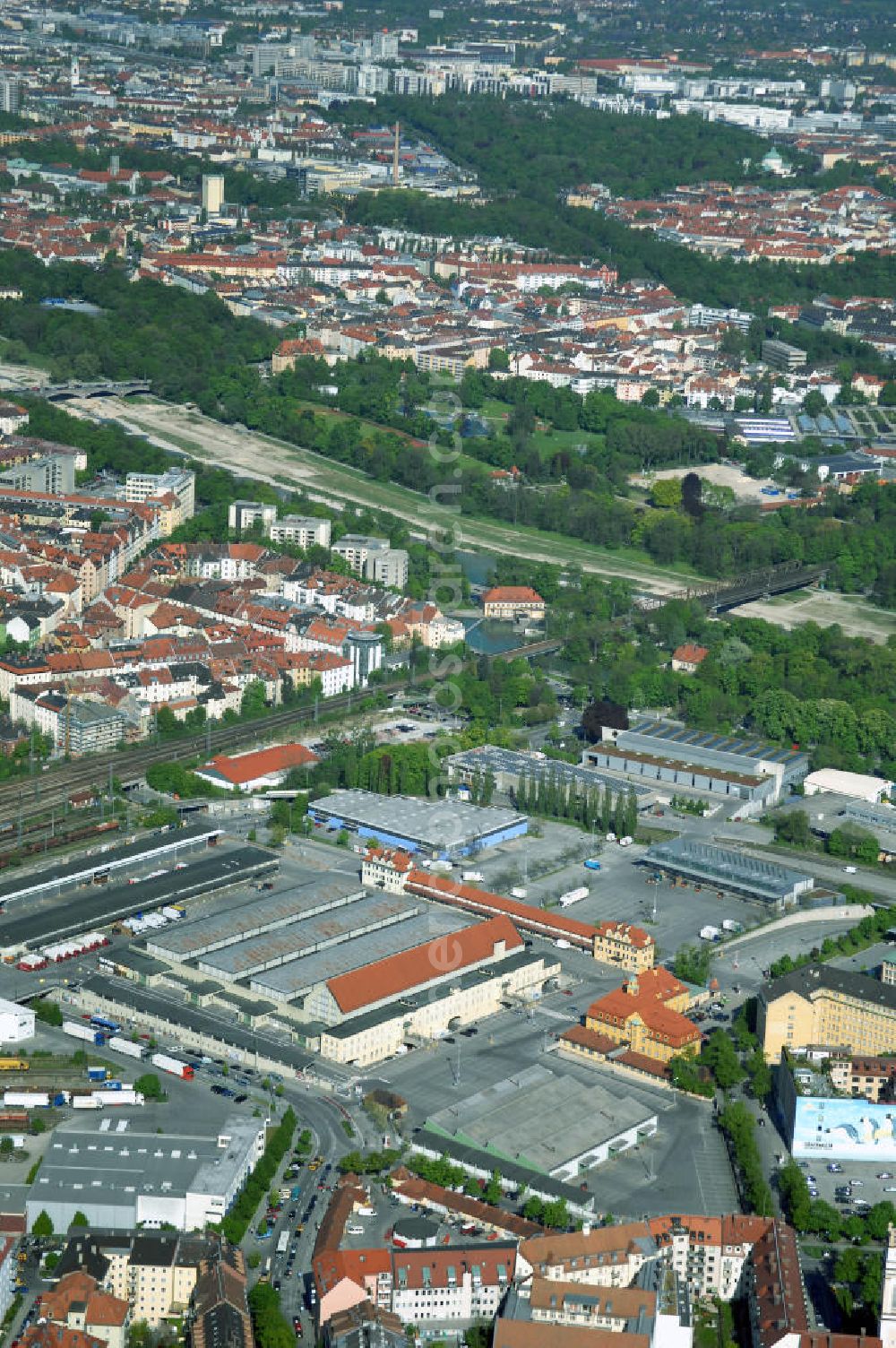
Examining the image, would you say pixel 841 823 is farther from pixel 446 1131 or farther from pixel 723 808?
pixel 446 1131

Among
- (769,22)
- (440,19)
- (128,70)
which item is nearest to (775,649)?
(128,70)

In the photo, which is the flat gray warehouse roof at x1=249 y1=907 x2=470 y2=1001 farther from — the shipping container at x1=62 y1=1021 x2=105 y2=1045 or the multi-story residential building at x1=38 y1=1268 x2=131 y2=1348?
the multi-story residential building at x1=38 y1=1268 x2=131 y2=1348

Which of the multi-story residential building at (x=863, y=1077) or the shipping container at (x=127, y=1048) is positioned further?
the shipping container at (x=127, y=1048)

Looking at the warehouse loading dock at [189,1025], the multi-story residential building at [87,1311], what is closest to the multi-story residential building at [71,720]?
the warehouse loading dock at [189,1025]

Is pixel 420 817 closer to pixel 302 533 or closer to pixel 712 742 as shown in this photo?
pixel 712 742

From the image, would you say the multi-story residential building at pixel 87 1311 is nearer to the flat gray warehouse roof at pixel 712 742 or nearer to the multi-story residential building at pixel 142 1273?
the multi-story residential building at pixel 142 1273

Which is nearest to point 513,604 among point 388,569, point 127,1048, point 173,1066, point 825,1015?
point 388,569

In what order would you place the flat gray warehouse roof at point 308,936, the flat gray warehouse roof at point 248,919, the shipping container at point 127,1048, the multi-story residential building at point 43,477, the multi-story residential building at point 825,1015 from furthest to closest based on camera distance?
1. the multi-story residential building at point 43,477
2. the flat gray warehouse roof at point 248,919
3. the flat gray warehouse roof at point 308,936
4. the multi-story residential building at point 825,1015
5. the shipping container at point 127,1048
